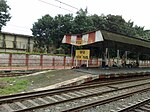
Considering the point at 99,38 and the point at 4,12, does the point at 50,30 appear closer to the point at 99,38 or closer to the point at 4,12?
the point at 4,12

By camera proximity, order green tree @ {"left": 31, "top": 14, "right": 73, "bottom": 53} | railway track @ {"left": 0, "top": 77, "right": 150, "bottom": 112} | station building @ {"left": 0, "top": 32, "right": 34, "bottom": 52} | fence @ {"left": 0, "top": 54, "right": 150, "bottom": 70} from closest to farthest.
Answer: railway track @ {"left": 0, "top": 77, "right": 150, "bottom": 112} → fence @ {"left": 0, "top": 54, "right": 150, "bottom": 70} → green tree @ {"left": 31, "top": 14, "right": 73, "bottom": 53} → station building @ {"left": 0, "top": 32, "right": 34, "bottom": 52}

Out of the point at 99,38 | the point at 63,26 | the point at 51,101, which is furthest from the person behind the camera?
the point at 63,26

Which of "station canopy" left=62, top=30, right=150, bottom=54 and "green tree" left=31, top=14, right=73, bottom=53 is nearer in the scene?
"station canopy" left=62, top=30, right=150, bottom=54

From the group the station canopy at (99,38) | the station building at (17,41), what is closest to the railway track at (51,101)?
the station canopy at (99,38)

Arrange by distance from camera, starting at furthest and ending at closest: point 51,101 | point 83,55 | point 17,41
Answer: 1. point 17,41
2. point 83,55
3. point 51,101

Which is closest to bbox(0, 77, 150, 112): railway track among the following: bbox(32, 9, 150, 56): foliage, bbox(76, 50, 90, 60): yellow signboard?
bbox(76, 50, 90, 60): yellow signboard

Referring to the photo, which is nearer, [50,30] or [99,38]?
[99,38]

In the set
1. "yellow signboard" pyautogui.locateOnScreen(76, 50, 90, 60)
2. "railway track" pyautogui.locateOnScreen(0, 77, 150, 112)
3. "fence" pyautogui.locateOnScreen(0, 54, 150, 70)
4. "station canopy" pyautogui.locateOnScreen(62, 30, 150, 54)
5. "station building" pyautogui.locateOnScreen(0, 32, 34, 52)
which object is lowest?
"railway track" pyautogui.locateOnScreen(0, 77, 150, 112)

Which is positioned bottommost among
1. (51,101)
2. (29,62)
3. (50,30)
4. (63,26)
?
(51,101)

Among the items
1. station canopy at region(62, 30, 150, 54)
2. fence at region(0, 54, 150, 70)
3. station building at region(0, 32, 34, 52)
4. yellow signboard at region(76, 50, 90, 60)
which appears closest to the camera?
station canopy at region(62, 30, 150, 54)

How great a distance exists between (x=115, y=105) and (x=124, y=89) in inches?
166

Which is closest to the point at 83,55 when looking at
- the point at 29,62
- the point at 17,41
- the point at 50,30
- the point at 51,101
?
the point at 29,62

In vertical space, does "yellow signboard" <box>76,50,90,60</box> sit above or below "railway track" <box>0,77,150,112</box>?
above

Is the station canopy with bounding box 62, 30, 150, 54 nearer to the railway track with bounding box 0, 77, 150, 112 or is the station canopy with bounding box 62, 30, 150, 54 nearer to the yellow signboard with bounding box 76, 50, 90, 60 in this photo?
the yellow signboard with bounding box 76, 50, 90, 60
